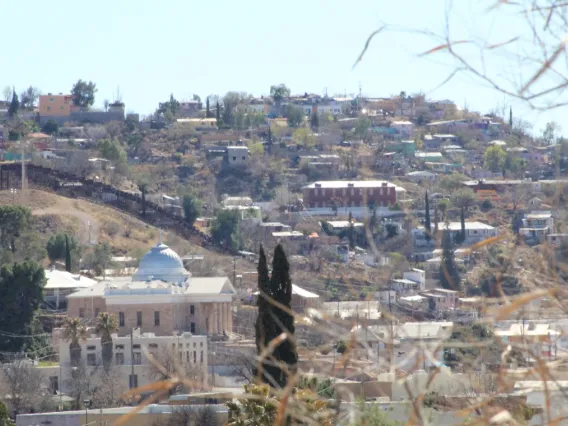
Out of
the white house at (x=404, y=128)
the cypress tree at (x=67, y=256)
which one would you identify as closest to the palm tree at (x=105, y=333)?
the cypress tree at (x=67, y=256)

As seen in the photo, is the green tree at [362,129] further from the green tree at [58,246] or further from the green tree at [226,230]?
the green tree at [58,246]

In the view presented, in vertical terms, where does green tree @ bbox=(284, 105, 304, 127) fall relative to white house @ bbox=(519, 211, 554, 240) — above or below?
above

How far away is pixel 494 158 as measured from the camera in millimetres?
101812

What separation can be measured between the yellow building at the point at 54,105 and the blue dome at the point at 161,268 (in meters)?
51.1

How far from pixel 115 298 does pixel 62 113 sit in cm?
5555

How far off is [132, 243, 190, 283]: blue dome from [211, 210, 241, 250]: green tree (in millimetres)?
15170

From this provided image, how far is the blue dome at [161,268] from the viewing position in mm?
60094

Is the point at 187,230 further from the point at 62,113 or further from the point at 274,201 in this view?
the point at 62,113

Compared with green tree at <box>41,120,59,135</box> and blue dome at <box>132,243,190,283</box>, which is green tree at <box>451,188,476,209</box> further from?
blue dome at <box>132,243,190,283</box>

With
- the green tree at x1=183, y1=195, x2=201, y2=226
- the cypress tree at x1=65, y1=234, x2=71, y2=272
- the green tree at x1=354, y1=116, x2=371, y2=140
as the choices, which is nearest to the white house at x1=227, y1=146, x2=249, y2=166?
the green tree at x1=354, y1=116, x2=371, y2=140

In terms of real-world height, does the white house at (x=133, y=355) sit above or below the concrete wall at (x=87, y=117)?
below

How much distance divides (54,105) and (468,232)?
39093 mm

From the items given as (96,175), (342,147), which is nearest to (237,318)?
(96,175)

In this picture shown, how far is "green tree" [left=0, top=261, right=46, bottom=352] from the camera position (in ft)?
171
